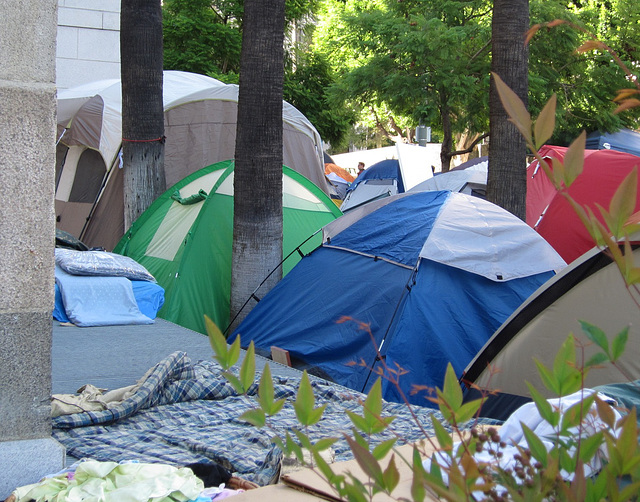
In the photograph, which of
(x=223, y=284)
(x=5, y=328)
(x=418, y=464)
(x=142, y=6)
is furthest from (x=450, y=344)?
(x=142, y=6)

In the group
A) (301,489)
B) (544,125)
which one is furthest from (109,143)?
(544,125)

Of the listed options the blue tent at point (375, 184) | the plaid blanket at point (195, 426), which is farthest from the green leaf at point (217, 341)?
the blue tent at point (375, 184)

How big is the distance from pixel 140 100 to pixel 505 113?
376 cm

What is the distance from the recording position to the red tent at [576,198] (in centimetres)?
863

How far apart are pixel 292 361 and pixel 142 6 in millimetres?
4445

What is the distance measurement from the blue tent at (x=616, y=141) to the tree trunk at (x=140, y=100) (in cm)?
1286

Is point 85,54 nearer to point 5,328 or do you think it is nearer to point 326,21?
point 326,21

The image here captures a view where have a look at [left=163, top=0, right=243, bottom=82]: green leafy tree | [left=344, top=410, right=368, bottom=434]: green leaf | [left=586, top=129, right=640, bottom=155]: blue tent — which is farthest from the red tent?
[left=163, top=0, right=243, bottom=82]: green leafy tree

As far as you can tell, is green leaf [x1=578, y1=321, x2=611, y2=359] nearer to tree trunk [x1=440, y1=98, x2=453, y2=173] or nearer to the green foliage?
the green foliage

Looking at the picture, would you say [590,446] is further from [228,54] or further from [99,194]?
[228,54]

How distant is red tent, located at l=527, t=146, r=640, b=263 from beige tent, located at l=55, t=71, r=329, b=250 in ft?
11.0

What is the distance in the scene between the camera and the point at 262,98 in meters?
6.19

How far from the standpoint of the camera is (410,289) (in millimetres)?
5020

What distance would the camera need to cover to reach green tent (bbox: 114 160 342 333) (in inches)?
265
